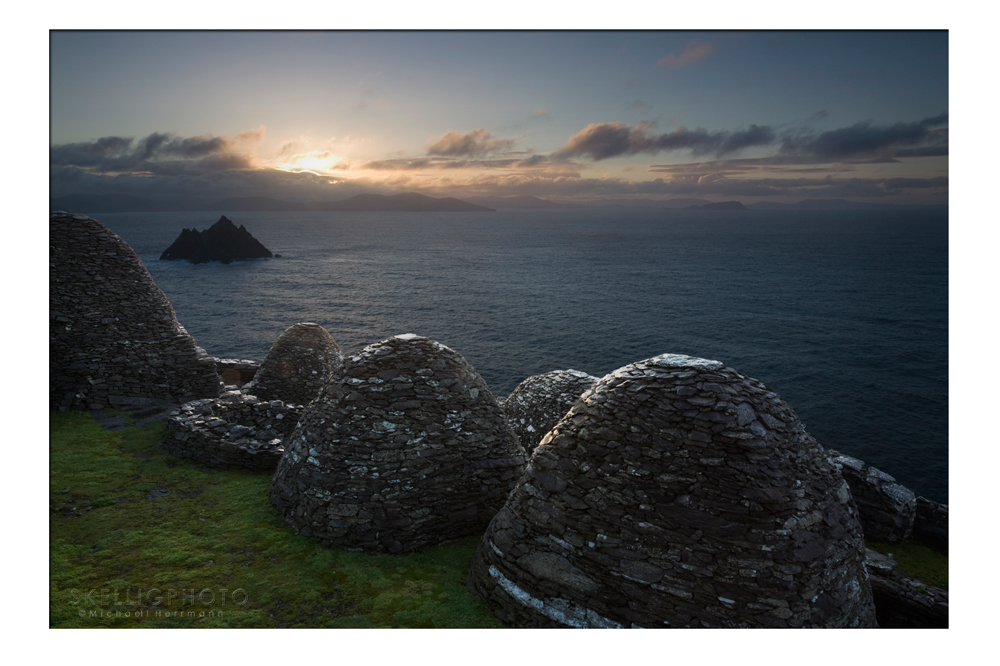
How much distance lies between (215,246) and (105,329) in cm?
9836

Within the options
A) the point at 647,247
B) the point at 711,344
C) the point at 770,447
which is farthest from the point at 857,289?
the point at 770,447

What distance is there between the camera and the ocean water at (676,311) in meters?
39.8

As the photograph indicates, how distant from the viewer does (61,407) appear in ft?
54.4

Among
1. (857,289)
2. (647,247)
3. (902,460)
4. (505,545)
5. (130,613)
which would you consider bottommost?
(902,460)

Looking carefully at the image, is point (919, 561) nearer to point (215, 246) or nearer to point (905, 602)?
point (905, 602)

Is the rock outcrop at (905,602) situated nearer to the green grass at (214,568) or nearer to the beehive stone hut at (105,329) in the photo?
the green grass at (214,568)

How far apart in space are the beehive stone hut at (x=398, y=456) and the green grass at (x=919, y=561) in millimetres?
9969

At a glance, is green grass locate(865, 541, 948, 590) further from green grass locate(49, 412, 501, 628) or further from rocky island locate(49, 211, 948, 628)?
green grass locate(49, 412, 501, 628)

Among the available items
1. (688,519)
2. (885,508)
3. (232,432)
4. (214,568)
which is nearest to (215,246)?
(232,432)

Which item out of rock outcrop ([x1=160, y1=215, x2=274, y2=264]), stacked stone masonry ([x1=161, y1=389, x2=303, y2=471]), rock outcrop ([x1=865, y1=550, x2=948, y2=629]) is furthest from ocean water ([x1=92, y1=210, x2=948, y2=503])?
stacked stone masonry ([x1=161, y1=389, x2=303, y2=471])

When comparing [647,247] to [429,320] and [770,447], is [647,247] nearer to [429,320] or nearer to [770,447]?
[429,320]

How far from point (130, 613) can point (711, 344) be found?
5537 centimetres

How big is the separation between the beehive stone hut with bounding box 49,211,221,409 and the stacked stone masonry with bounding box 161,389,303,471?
3.20 meters

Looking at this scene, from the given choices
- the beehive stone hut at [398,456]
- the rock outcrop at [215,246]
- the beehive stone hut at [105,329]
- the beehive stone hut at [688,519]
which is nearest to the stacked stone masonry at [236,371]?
the beehive stone hut at [105,329]
